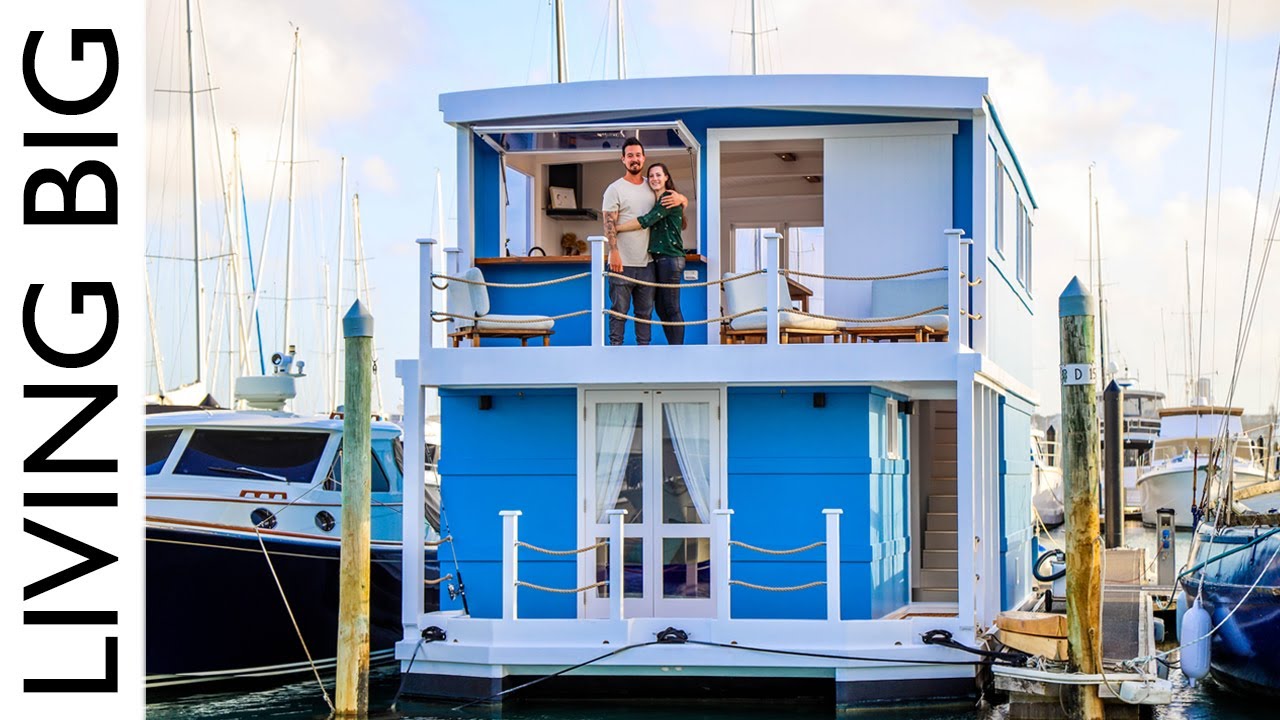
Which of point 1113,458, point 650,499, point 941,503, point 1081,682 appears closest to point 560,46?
point 1113,458

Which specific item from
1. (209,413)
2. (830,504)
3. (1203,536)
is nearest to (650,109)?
(830,504)

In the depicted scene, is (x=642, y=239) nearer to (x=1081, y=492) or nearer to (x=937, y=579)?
(x=1081, y=492)

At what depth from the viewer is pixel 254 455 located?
17.9 meters

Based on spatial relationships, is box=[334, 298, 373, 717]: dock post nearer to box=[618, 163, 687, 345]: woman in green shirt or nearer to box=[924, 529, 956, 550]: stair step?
box=[618, 163, 687, 345]: woman in green shirt

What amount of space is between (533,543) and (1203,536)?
8598mm

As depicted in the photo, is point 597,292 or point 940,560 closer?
point 597,292

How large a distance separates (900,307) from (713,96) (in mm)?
2751

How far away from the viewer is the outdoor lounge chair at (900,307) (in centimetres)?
1508

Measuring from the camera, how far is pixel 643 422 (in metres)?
15.1

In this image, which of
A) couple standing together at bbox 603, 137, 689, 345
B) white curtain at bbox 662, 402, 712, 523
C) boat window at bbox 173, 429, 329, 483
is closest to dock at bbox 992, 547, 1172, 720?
white curtain at bbox 662, 402, 712, 523

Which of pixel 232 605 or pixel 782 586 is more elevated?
pixel 782 586

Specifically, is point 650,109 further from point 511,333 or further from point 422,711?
point 422,711

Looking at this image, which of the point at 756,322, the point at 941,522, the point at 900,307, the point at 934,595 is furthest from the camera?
the point at 941,522

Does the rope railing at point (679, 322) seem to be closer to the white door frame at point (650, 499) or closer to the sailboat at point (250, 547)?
the white door frame at point (650, 499)
